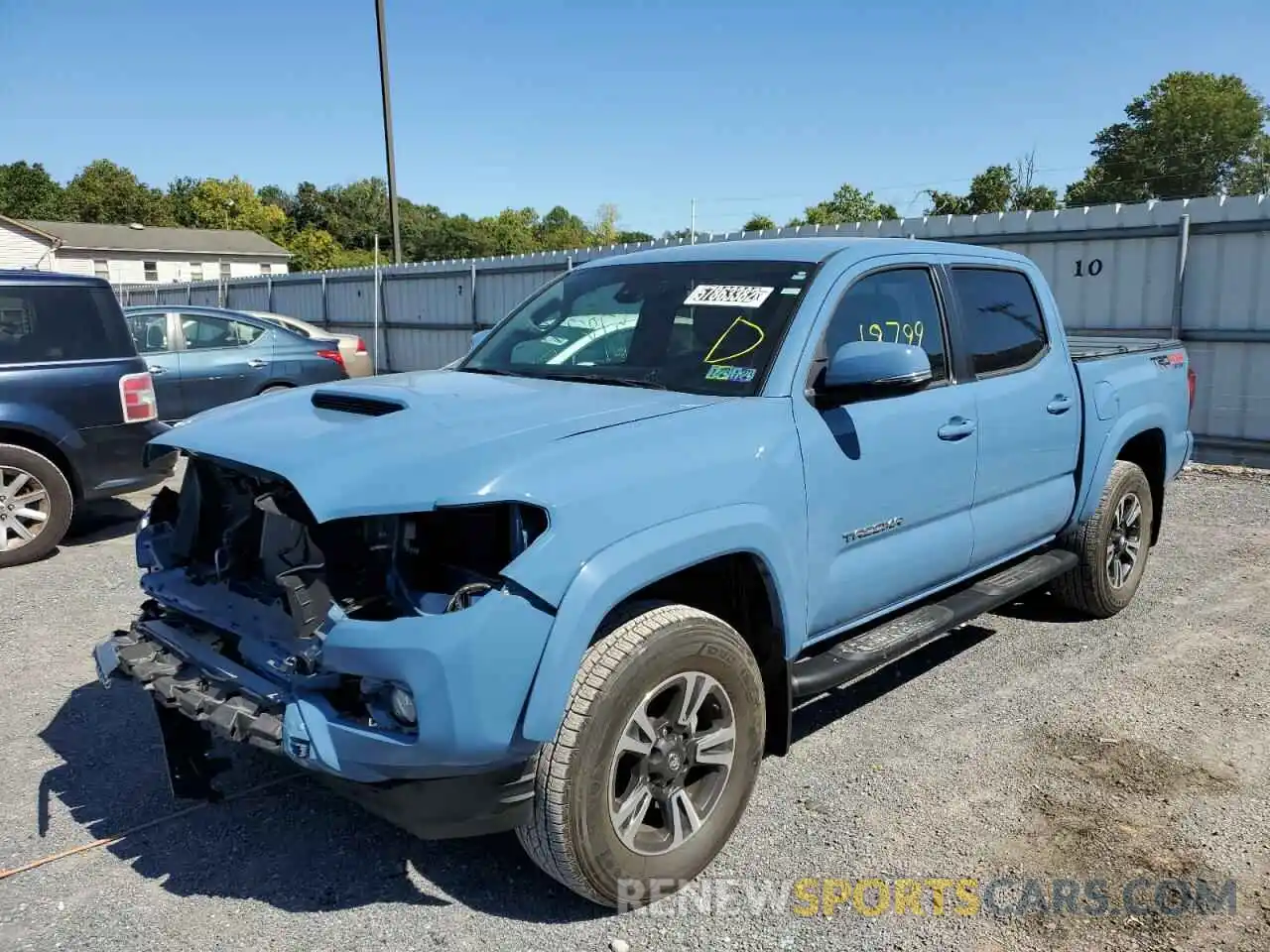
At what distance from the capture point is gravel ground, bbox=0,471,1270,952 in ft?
9.34

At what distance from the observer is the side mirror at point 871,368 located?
3.28m

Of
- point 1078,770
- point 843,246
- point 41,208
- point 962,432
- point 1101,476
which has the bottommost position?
point 1078,770

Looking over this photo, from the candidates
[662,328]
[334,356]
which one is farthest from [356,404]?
[334,356]

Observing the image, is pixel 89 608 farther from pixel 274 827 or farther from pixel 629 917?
pixel 629 917

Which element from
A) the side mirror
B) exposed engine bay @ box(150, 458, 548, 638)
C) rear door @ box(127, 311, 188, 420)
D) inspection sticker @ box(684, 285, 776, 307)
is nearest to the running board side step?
the side mirror

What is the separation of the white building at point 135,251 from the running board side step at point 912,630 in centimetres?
5392

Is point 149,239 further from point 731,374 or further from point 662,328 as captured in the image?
point 731,374

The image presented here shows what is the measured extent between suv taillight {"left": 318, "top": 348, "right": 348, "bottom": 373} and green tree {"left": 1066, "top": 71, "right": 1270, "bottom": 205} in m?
69.0

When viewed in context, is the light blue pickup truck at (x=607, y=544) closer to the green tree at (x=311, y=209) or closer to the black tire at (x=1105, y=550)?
the black tire at (x=1105, y=550)

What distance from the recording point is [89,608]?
580 cm

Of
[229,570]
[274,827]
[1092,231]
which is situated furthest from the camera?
[1092,231]

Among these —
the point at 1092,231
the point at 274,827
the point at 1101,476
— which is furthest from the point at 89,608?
the point at 1092,231

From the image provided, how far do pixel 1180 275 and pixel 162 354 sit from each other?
33.1ft

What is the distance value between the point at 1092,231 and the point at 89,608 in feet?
31.3
